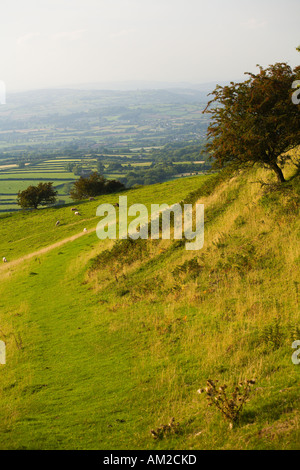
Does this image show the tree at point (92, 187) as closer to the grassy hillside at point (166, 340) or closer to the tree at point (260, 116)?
the grassy hillside at point (166, 340)

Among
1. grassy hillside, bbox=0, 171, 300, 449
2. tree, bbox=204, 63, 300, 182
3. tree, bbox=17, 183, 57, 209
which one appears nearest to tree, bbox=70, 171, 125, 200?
tree, bbox=17, 183, 57, 209

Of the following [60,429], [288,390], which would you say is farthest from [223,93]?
[60,429]

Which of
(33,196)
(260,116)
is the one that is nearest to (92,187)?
(33,196)

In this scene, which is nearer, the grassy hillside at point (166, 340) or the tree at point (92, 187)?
the grassy hillside at point (166, 340)

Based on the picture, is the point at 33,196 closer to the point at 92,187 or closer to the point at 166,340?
the point at 92,187

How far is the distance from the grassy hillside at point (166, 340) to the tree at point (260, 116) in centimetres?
253

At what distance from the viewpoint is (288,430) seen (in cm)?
668

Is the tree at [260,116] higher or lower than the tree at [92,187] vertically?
higher

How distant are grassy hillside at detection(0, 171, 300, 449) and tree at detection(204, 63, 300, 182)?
2.53m

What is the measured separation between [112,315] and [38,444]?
762 cm

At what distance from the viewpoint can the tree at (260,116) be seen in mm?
18750

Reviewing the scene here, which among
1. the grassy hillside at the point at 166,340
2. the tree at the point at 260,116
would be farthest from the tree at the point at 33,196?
the tree at the point at 260,116

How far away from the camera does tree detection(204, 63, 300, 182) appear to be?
18.8 meters

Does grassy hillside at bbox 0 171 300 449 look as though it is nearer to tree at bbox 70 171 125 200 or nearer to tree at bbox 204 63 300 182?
tree at bbox 204 63 300 182
